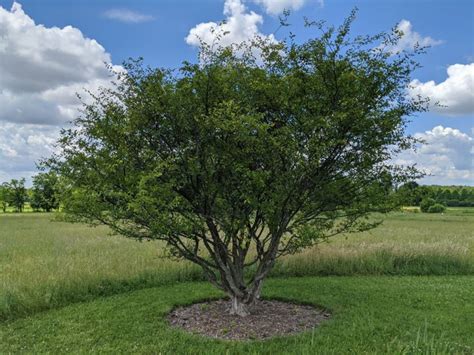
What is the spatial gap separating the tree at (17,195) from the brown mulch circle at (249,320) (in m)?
78.6

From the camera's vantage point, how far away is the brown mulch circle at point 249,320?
22.5 ft

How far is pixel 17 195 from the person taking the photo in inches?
3004

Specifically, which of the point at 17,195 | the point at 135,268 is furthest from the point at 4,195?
the point at 135,268

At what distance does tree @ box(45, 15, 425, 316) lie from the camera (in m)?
6.23

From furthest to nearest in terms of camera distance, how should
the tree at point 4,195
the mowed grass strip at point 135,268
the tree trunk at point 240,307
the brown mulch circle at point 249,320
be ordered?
the tree at point 4,195 → the mowed grass strip at point 135,268 → the tree trunk at point 240,307 → the brown mulch circle at point 249,320

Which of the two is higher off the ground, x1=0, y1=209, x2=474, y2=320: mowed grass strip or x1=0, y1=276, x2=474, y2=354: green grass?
x1=0, y1=209, x2=474, y2=320: mowed grass strip

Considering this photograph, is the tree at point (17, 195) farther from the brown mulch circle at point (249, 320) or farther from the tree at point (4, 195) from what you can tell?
the brown mulch circle at point (249, 320)

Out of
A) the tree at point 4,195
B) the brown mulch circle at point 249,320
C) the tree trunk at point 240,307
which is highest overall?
the tree at point 4,195

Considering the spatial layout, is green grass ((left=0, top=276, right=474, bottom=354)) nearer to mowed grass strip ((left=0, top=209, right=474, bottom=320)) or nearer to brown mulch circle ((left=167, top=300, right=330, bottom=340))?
brown mulch circle ((left=167, top=300, right=330, bottom=340))

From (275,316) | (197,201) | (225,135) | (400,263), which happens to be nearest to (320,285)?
(275,316)

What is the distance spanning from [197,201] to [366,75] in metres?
3.56

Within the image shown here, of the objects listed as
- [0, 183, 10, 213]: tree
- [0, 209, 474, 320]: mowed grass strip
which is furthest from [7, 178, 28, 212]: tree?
[0, 209, 474, 320]: mowed grass strip

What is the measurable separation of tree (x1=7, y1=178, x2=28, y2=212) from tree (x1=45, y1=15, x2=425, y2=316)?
3114 inches

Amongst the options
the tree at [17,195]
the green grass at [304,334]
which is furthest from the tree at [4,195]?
the green grass at [304,334]
